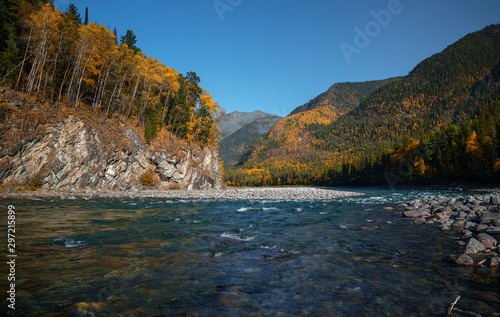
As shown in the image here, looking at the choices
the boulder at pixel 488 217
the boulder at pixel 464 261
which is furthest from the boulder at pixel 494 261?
the boulder at pixel 488 217

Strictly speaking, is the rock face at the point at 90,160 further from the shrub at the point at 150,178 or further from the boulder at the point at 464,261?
the boulder at the point at 464,261

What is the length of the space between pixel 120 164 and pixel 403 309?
126 ft

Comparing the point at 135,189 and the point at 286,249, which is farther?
the point at 135,189

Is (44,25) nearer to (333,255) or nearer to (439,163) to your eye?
(333,255)

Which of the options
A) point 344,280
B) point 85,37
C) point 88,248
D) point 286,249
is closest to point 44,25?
point 85,37

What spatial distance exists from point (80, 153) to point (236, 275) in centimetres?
3250

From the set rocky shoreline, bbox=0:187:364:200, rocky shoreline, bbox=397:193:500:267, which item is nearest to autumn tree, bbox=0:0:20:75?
rocky shoreline, bbox=0:187:364:200

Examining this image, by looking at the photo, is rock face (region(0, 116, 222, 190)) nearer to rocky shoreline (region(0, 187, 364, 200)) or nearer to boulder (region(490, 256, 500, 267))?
rocky shoreline (region(0, 187, 364, 200))

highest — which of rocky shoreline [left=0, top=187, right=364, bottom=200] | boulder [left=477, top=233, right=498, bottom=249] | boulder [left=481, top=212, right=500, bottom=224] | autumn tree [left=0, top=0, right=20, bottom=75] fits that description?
autumn tree [left=0, top=0, right=20, bottom=75]

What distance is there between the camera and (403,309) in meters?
3.97

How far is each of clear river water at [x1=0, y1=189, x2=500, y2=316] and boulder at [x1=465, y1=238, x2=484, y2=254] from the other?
0.48 m

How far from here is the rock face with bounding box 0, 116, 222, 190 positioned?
2398 cm

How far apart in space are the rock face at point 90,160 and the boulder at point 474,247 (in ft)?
112

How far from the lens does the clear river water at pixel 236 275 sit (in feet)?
12.9
